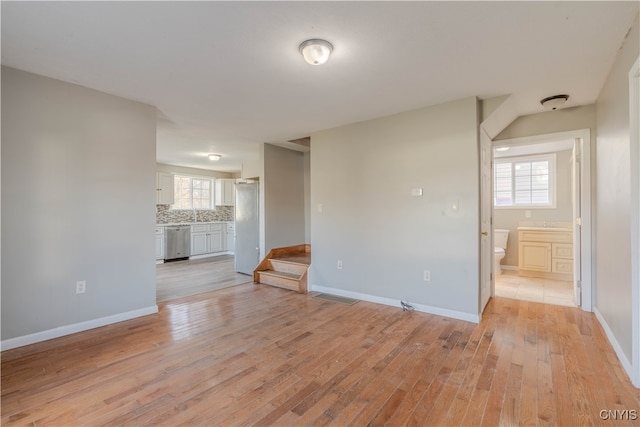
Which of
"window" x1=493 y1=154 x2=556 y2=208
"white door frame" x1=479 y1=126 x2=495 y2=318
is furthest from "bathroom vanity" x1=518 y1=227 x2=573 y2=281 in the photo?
"white door frame" x1=479 y1=126 x2=495 y2=318

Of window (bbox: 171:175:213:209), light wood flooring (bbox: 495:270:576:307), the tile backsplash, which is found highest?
window (bbox: 171:175:213:209)

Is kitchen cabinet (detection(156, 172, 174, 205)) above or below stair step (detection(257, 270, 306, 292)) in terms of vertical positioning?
above

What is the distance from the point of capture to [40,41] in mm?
2068

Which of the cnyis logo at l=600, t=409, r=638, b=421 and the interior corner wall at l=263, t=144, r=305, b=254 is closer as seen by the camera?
the cnyis logo at l=600, t=409, r=638, b=421

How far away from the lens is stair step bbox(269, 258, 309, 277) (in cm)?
470

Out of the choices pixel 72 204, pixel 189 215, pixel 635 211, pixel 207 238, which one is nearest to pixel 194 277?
pixel 207 238

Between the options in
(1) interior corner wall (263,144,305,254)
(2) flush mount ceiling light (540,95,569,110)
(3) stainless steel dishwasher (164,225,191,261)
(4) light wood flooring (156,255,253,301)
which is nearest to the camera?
(2) flush mount ceiling light (540,95,569,110)

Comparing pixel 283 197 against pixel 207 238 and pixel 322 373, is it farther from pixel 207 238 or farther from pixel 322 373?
pixel 322 373

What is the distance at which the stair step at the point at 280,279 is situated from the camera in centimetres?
448

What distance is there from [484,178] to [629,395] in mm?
2238

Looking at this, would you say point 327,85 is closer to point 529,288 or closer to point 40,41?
point 40,41

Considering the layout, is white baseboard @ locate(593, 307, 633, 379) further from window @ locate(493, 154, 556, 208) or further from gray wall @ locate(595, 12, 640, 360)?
window @ locate(493, 154, 556, 208)

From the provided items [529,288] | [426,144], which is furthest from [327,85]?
[529,288]

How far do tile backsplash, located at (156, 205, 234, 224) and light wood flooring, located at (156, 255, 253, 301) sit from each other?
1223 millimetres
